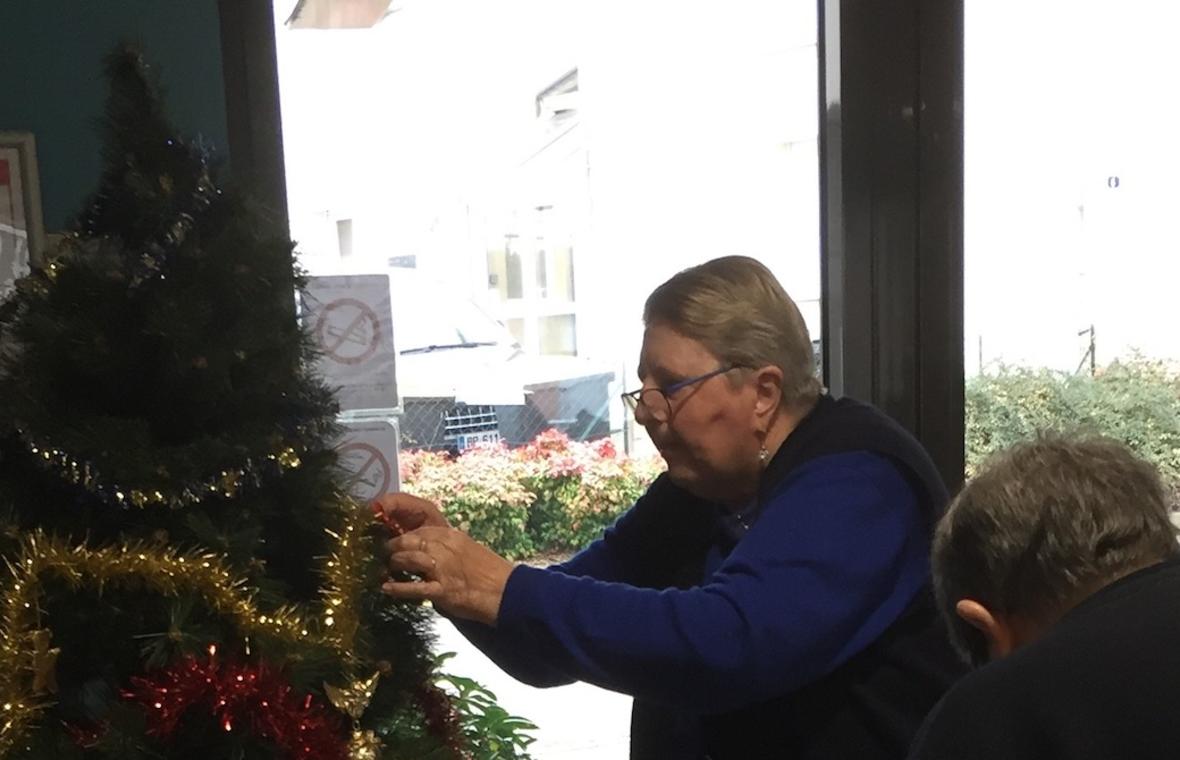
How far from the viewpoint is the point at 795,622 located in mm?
1134

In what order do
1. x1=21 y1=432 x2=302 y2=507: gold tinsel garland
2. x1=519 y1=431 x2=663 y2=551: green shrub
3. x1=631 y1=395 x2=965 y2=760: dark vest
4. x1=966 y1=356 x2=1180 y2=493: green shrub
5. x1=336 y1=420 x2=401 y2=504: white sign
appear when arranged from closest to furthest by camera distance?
x1=21 y1=432 x2=302 y2=507: gold tinsel garland → x1=631 y1=395 x2=965 y2=760: dark vest → x1=336 y1=420 x2=401 y2=504: white sign → x1=519 y1=431 x2=663 y2=551: green shrub → x1=966 y1=356 x2=1180 y2=493: green shrub

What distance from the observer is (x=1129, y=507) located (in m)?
0.94

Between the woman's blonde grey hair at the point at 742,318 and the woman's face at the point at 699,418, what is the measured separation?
0.06ft

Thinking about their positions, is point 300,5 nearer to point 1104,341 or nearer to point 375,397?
point 375,397

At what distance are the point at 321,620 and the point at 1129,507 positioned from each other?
71 centimetres

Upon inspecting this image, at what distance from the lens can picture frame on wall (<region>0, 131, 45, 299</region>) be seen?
59.0 inches

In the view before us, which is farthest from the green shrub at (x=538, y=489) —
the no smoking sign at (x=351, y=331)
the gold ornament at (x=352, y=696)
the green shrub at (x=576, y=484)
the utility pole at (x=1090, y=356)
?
the gold ornament at (x=352, y=696)

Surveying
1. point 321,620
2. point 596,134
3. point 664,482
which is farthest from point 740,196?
point 321,620

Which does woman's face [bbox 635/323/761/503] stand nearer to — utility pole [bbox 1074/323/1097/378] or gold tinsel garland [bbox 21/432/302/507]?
gold tinsel garland [bbox 21/432/302/507]

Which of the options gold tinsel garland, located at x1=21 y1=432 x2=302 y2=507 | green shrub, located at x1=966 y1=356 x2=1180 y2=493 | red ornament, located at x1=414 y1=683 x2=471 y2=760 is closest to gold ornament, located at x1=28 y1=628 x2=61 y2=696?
gold tinsel garland, located at x1=21 y1=432 x2=302 y2=507

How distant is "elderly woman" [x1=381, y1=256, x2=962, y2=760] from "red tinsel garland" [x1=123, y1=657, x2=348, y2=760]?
0.22 metres

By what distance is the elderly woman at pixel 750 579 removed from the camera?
1132mm

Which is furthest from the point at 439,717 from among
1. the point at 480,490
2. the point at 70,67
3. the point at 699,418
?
the point at 70,67

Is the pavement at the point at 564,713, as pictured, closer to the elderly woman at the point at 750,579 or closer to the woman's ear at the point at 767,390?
the elderly woman at the point at 750,579
